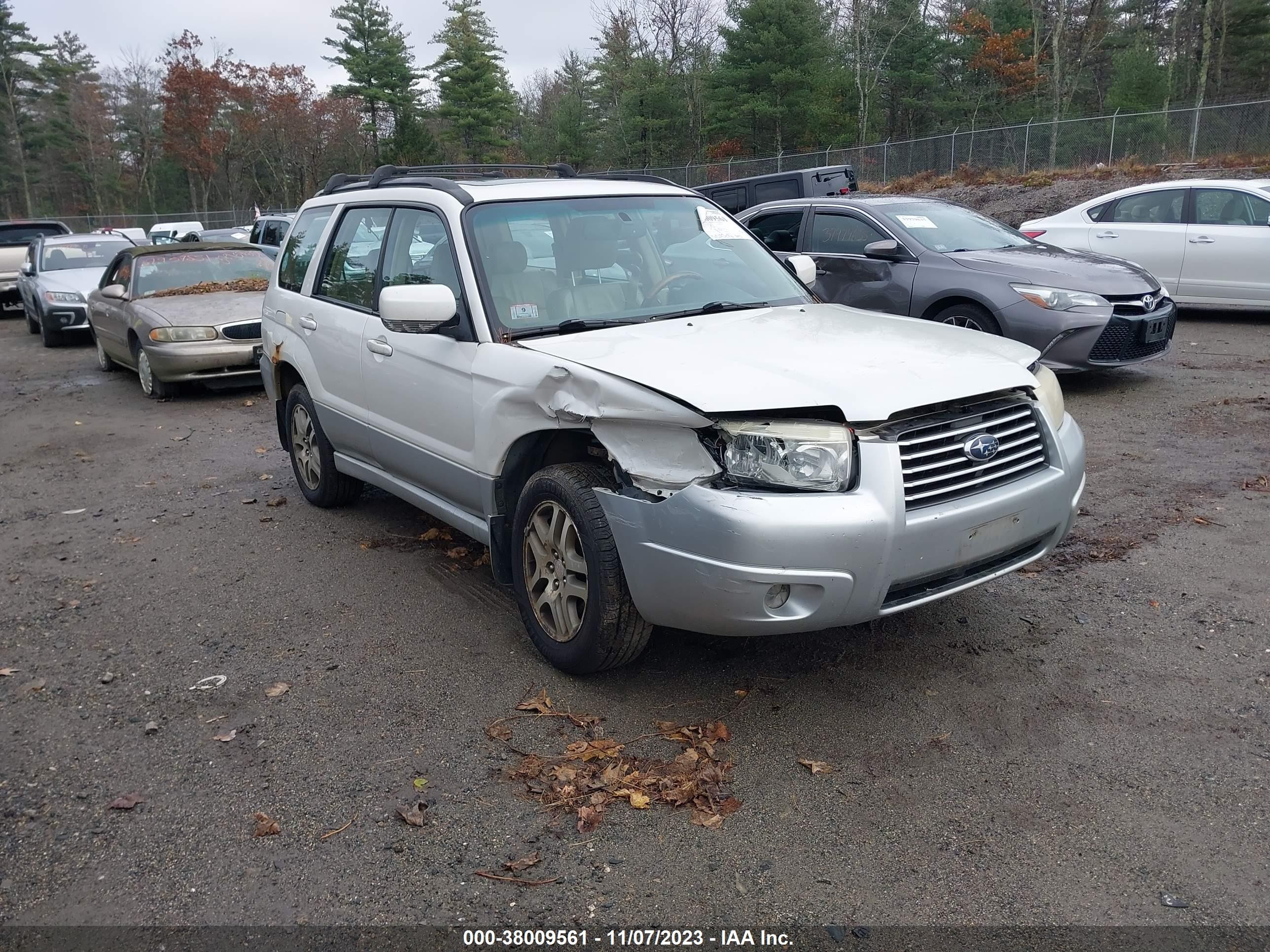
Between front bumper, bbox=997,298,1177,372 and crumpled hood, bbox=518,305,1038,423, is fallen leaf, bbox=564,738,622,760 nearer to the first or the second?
crumpled hood, bbox=518,305,1038,423

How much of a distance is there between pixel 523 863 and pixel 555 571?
126 centimetres

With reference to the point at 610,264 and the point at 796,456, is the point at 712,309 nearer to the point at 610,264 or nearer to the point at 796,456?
the point at 610,264

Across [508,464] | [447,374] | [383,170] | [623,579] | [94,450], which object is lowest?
[94,450]

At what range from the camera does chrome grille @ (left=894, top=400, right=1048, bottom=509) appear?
332cm

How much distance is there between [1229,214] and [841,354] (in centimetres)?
990

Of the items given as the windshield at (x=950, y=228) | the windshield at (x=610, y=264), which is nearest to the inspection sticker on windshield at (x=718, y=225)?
the windshield at (x=610, y=264)

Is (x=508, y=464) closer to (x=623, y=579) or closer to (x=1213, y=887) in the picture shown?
(x=623, y=579)

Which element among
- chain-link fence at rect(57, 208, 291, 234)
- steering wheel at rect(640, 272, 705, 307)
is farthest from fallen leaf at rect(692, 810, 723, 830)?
chain-link fence at rect(57, 208, 291, 234)

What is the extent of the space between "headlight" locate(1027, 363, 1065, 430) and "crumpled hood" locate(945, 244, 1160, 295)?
4442 millimetres

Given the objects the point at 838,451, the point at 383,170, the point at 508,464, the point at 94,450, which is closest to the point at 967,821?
the point at 838,451

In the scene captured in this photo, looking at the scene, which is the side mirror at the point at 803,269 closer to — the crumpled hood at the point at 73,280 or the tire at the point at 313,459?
the tire at the point at 313,459

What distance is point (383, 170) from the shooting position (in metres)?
5.52

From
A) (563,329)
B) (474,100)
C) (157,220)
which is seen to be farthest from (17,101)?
(563,329)

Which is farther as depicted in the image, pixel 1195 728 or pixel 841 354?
pixel 841 354
